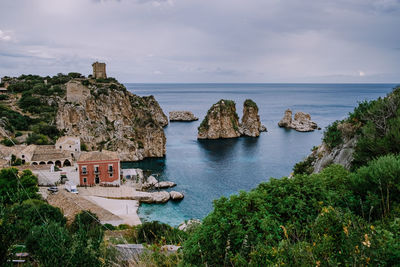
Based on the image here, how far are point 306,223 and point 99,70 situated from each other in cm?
6211

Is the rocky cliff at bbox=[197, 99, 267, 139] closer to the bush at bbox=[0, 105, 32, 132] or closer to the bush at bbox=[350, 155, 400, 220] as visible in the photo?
the bush at bbox=[0, 105, 32, 132]

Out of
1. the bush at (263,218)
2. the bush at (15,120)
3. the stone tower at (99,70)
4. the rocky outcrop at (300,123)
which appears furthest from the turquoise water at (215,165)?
the stone tower at (99,70)

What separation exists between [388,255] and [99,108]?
1939 inches

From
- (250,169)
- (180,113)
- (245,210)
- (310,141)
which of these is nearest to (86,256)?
(245,210)

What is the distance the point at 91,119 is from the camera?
46.9 m

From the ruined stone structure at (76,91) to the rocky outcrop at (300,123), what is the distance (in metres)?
45.1

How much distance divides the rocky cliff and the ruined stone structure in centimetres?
2294

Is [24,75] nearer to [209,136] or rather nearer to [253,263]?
[209,136]

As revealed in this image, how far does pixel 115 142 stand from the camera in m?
43.3

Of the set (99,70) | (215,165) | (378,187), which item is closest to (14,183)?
(378,187)

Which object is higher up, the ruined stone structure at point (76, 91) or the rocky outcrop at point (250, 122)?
the ruined stone structure at point (76, 91)

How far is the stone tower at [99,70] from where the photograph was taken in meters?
61.2

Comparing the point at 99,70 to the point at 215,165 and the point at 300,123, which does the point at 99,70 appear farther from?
the point at 300,123

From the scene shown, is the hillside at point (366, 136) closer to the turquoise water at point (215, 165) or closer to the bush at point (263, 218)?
the bush at point (263, 218)
